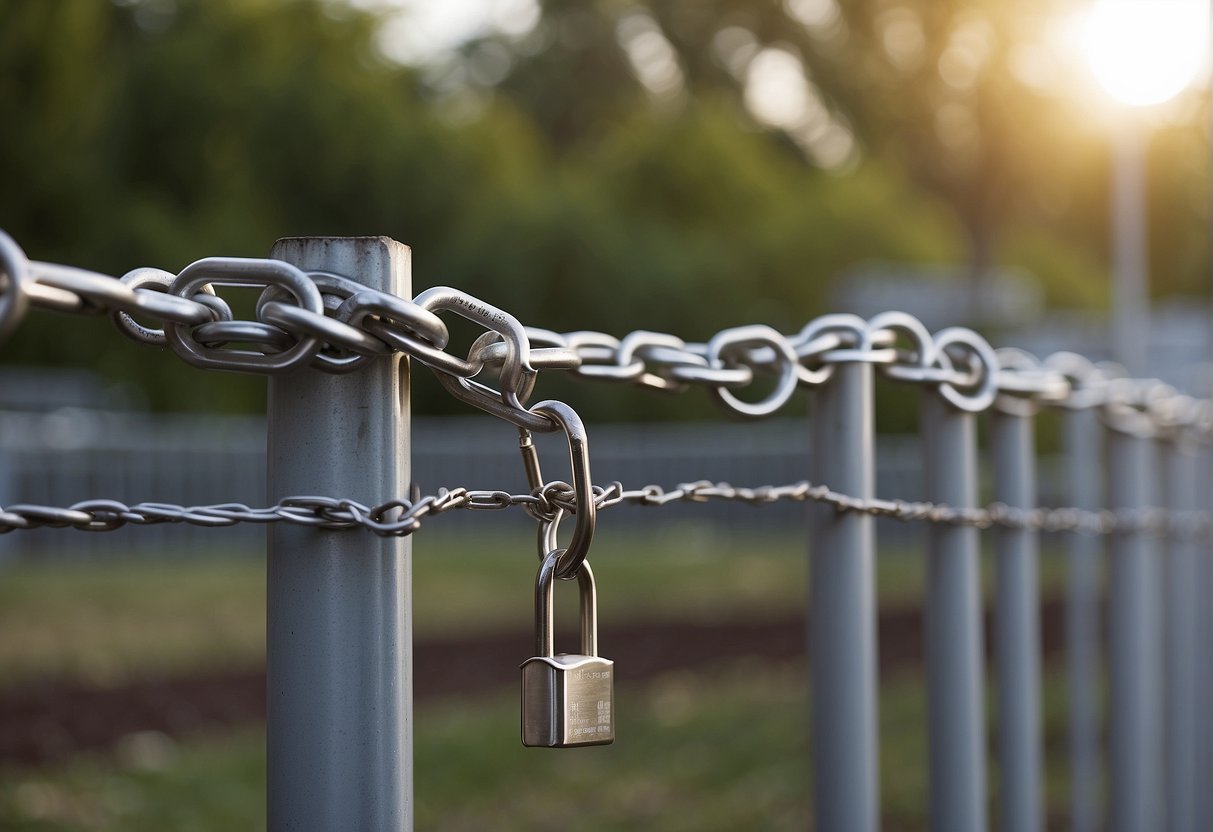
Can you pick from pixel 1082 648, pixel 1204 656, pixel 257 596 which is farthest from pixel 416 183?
pixel 1204 656

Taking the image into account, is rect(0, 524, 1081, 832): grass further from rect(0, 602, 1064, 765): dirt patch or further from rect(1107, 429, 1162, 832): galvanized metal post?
rect(1107, 429, 1162, 832): galvanized metal post

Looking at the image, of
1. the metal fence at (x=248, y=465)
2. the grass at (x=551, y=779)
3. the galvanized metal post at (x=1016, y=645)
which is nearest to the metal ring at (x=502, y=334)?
the galvanized metal post at (x=1016, y=645)

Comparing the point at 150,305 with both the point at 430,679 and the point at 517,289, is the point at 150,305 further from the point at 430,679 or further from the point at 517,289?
the point at 517,289

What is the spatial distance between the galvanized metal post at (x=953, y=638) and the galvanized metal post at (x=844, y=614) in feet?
0.60

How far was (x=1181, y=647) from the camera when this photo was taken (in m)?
2.73

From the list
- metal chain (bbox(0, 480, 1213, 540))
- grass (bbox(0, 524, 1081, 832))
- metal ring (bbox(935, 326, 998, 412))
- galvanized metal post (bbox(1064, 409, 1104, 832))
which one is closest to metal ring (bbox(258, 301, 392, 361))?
metal chain (bbox(0, 480, 1213, 540))

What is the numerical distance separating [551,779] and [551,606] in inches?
146

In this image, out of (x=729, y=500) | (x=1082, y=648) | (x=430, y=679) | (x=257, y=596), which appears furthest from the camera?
(x=257, y=596)

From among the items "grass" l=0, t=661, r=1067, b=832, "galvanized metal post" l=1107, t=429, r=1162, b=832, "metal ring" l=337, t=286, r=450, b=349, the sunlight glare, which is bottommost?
"grass" l=0, t=661, r=1067, b=832

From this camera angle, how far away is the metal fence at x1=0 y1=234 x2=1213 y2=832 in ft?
2.96

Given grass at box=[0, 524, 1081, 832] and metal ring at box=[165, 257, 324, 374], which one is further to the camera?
grass at box=[0, 524, 1081, 832]

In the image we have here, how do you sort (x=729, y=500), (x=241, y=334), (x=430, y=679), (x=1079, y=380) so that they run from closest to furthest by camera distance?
(x=241, y=334) → (x=729, y=500) → (x=1079, y=380) → (x=430, y=679)

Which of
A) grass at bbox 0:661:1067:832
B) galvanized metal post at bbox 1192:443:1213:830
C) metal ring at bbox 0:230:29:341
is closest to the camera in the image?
metal ring at bbox 0:230:29:341

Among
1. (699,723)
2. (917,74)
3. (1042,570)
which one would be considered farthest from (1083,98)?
(699,723)
